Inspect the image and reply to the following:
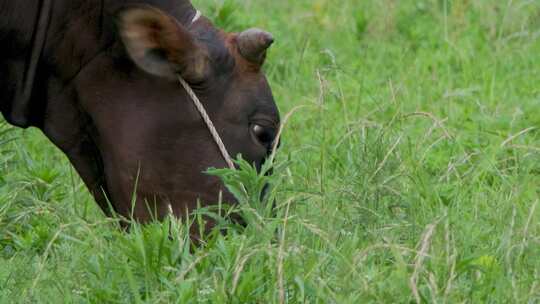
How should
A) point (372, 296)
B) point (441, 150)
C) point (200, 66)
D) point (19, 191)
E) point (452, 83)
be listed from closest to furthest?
point (372, 296)
point (200, 66)
point (19, 191)
point (441, 150)
point (452, 83)

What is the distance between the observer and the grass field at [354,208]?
471 cm

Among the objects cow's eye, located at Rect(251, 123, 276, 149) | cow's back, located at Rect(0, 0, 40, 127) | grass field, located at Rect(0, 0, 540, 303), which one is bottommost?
grass field, located at Rect(0, 0, 540, 303)

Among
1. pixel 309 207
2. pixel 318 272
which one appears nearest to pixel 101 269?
pixel 318 272

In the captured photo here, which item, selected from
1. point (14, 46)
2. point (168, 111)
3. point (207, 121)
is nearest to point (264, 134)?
point (207, 121)

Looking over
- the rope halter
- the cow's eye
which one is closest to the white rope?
the rope halter

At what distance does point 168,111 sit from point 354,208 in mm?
758

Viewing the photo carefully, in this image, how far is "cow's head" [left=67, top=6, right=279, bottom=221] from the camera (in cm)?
532

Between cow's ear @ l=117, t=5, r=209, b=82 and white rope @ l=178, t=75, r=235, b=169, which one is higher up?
cow's ear @ l=117, t=5, r=209, b=82

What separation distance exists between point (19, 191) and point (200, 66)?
3.27 feet

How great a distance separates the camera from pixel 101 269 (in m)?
4.84

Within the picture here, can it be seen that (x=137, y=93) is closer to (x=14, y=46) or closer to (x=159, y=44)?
(x=159, y=44)

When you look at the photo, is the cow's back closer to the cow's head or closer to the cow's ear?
the cow's head

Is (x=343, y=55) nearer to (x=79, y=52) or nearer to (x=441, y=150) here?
(x=441, y=150)

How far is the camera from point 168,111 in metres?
5.34
